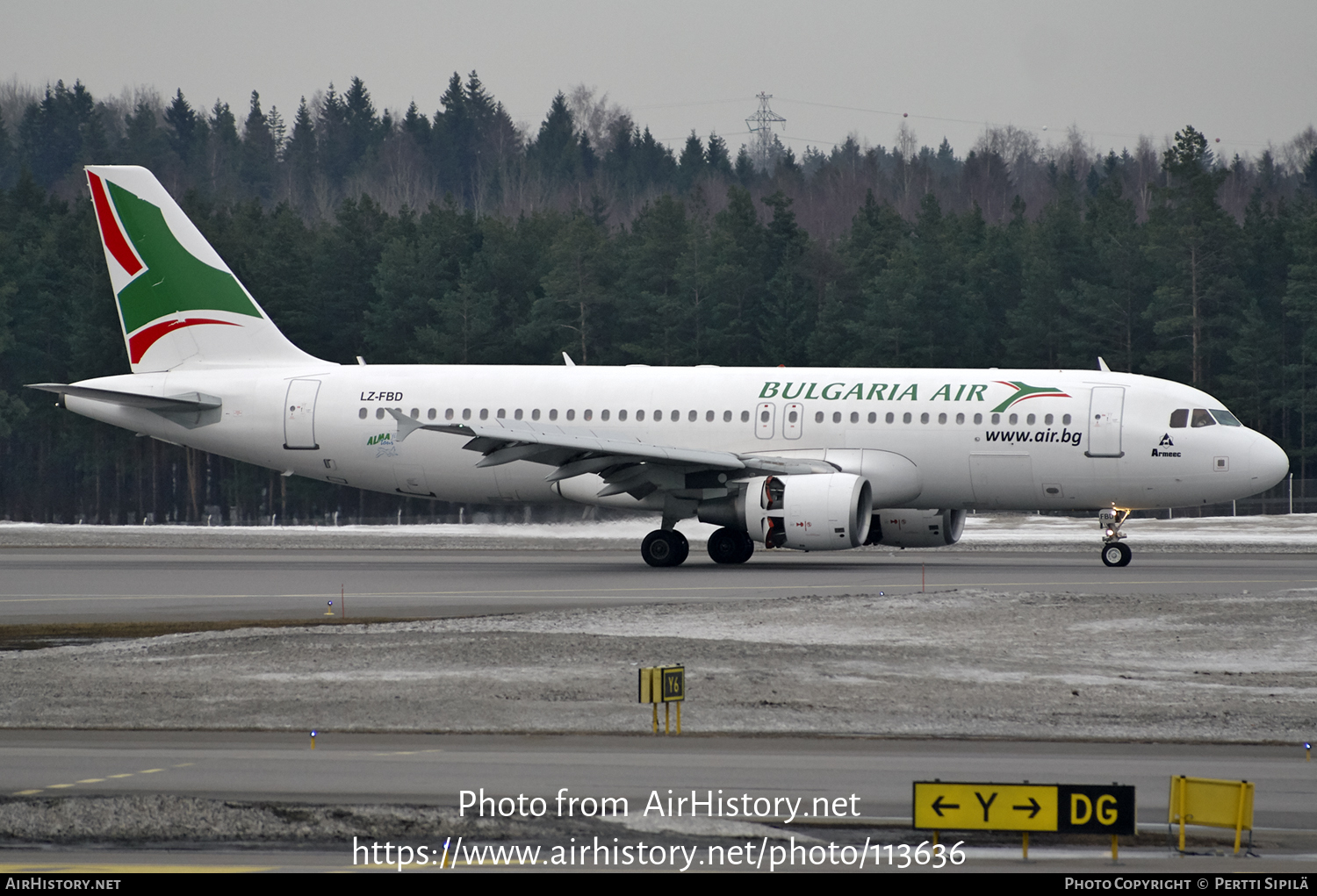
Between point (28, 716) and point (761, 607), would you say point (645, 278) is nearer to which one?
point (761, 607)

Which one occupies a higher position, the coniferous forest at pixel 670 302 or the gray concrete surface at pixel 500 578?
the coniferous forest at pixel 670 302

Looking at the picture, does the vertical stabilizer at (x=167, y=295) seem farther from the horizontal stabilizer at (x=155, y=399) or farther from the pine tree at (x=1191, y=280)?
the pine tree at (x=1191, y=280)

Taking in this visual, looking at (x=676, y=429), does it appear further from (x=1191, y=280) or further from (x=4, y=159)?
(x=4, y=159)

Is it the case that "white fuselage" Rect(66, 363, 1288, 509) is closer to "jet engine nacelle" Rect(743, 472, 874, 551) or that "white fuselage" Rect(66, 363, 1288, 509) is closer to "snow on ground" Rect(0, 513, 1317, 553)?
"jet engine nacelle" Rect(743, 472, 874, 551)

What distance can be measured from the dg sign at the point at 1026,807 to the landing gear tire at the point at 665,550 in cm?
2178

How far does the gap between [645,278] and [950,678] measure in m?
60.1

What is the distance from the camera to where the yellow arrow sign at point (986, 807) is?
9.64 metres

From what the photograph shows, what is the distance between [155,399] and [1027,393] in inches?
711

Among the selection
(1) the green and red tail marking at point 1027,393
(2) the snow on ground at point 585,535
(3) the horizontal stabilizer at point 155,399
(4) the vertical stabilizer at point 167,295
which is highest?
(4) the vertical stabilizer at point 167,295

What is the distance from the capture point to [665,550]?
31.6 metres

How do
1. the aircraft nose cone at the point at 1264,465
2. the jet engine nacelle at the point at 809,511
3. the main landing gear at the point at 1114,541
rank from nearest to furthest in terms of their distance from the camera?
the jet engine nacelle at the point at 809,511, the aircraft nose cone at the point at 1264,465, the main landing gear at the point at 1114,541

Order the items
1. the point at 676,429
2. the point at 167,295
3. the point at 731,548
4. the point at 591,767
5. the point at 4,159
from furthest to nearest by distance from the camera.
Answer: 1. the point at 4,159
2. the point at 167,295
3. the point at 676,429
4. the point at 731,548
5. the point at 591,767

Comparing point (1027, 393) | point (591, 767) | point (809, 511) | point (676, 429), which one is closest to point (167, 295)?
point (676, 429)

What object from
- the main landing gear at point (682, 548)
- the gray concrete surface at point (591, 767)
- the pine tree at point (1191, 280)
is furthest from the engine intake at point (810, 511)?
the pine tree at point (1191, 280)
